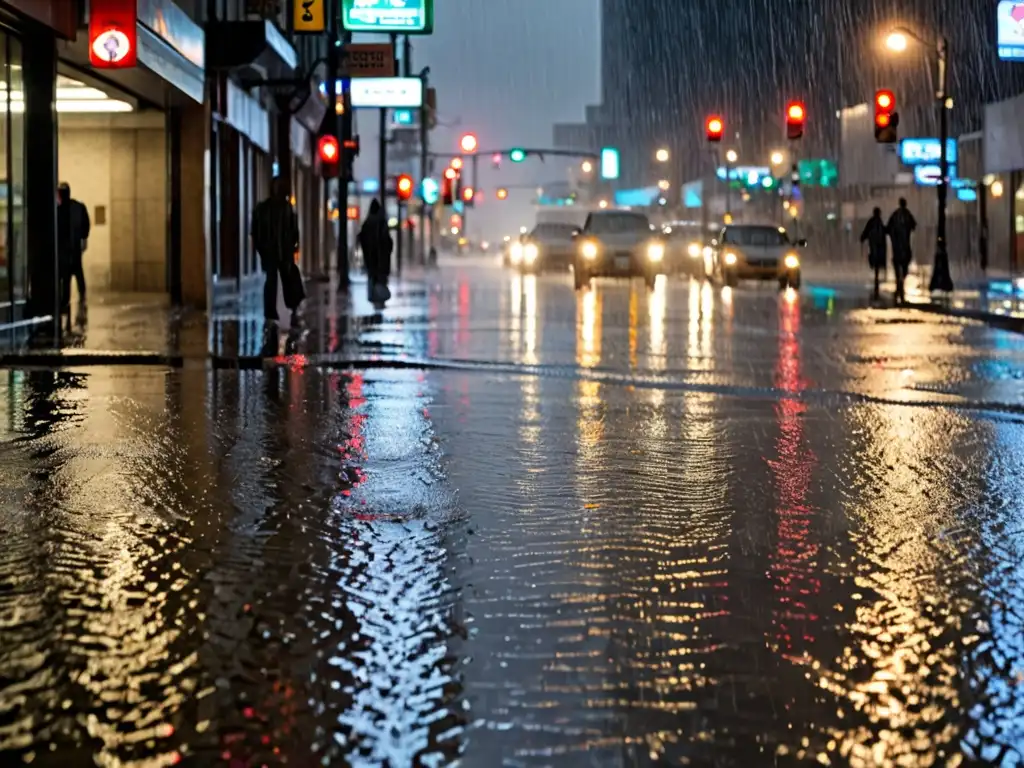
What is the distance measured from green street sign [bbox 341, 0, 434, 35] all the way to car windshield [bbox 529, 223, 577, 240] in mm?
13965

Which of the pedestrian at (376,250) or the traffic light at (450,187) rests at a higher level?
the traffic light at (450,187)

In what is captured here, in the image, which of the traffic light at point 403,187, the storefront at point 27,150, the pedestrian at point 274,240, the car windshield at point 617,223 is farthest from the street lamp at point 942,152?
the traffic light at point 403,187

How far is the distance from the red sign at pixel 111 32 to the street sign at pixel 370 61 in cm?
3154

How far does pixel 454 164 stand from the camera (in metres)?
95.5

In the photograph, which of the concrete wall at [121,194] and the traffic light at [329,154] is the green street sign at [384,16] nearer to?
the traffic light at [329,154]

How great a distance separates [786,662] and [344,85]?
36680 millimetres

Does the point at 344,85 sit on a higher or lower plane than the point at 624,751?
higher

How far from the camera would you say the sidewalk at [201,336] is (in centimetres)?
1669

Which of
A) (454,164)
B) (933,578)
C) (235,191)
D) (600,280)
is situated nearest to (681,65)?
(454,164)

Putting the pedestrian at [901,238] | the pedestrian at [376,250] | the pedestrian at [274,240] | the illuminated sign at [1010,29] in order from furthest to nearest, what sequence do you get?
1. the illuminated sign at [1010,29]
2. the pedestrian at [901,238]
3. the pedestrian at [376,250]
4. the pedestrian at [274,240]

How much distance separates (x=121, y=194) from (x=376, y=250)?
715 cm

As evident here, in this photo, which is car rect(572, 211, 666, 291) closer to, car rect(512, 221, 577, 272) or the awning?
car rect(512, 221, 577, 272)

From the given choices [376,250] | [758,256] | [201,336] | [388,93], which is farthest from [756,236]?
[201,336]

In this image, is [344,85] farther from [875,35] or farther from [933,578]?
[875,35]
